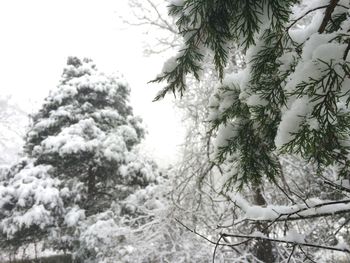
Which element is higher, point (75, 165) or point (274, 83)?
point (75, 165)

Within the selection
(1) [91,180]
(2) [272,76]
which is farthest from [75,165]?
(2) [272,76]

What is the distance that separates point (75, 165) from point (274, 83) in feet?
28.0

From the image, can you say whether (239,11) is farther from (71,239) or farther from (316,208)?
(71,239)

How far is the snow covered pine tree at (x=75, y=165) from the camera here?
26.8 feet

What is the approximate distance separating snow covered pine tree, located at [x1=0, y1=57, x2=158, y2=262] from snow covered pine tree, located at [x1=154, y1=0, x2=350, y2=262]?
5.93m

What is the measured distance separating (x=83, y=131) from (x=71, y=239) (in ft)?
8.80

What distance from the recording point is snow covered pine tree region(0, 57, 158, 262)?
8.17 meters

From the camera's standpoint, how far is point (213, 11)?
1.63m

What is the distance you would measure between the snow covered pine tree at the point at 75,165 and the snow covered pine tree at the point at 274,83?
233 inches

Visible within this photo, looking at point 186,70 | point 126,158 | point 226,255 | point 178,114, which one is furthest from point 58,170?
point 186,70

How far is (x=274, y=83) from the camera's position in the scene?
1711 millimetres

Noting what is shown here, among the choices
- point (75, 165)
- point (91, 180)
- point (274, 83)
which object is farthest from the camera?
point (91, 180)

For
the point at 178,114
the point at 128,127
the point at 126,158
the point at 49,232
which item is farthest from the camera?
the point at 128,127

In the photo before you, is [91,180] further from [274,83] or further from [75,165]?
[274,83]
